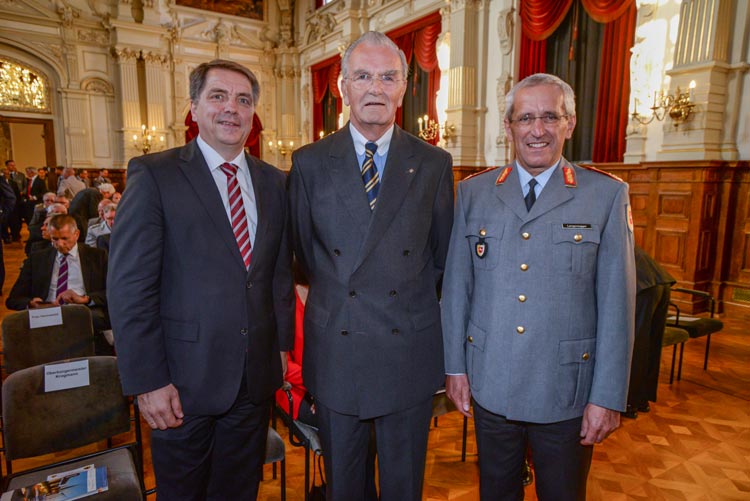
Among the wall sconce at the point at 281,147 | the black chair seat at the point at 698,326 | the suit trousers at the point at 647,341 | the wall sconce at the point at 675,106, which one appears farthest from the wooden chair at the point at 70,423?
the wall sconce at the point at 281,147

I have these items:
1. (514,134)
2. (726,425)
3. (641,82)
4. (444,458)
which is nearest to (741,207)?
(641,82)

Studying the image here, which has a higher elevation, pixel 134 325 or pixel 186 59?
pixel 186 59

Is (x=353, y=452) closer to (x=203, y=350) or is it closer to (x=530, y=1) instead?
(x=203, y=350)

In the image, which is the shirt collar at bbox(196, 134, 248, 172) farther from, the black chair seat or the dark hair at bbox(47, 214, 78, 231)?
the black chair seat

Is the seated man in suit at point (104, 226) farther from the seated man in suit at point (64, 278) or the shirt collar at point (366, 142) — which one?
the shirt collar at point (366, 142)

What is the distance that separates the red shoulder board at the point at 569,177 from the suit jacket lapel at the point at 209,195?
45.3 inches

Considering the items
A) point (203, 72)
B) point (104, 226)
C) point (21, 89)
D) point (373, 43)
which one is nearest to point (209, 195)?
point (203, 72)

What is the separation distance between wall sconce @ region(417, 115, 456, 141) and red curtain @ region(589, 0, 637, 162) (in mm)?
2840

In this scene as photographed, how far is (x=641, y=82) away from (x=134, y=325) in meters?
7.12

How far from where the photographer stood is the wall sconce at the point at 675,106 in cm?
553

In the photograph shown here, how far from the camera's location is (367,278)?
150 centimetres

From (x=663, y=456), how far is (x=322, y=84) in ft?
47.1

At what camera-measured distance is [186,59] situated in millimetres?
14875

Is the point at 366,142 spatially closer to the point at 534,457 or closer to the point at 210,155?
the point at 210,155
